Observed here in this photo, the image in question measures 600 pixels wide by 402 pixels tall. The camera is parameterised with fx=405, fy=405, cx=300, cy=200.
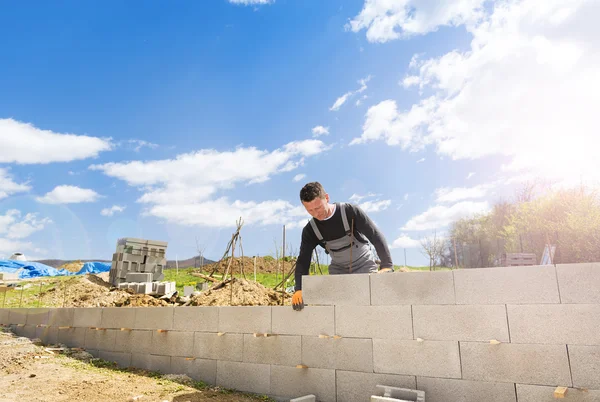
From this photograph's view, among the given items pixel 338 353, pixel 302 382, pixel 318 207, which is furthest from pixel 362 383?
pixel 318 207

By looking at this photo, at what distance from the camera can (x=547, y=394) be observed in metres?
3.11

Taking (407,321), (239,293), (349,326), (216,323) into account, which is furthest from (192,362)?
(407,321)

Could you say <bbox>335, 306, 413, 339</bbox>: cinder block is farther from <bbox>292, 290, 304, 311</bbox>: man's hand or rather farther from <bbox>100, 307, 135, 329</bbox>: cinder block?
<bbox>100, 307, 135, 329</bbox>: cinder block

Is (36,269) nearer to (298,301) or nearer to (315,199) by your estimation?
(298,301)

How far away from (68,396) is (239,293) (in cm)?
307

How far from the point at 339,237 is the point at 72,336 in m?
5.60

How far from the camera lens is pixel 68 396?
459cm

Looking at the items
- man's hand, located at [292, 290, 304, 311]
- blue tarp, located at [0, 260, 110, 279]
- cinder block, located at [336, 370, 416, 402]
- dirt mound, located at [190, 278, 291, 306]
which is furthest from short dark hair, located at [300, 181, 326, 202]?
blue tarp, located at [0, 260, 110, 279]

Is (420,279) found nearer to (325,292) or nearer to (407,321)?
(407,321)

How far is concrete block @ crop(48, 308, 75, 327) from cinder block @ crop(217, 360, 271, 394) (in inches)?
145

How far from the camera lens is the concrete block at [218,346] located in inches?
193

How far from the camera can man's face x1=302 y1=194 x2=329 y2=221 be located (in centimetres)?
390

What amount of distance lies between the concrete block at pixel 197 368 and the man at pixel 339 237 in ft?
5.34

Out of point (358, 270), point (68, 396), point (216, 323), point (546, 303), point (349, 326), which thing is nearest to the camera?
point (546, 303)
